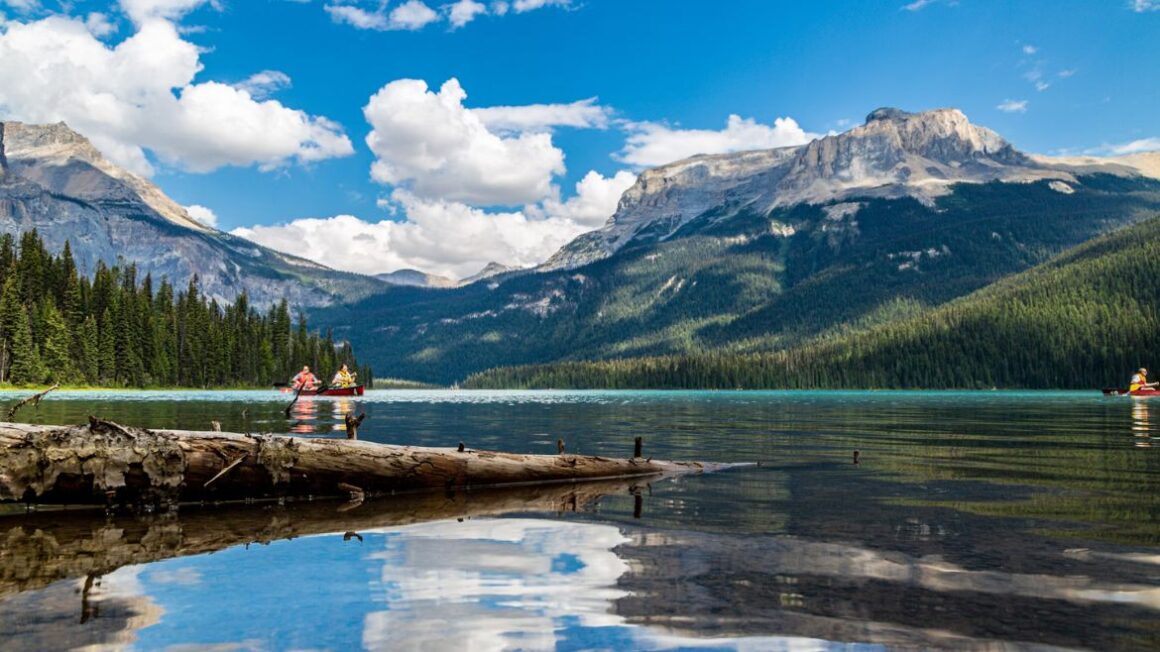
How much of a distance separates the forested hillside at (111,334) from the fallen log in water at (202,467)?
129 m

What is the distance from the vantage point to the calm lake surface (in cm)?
938

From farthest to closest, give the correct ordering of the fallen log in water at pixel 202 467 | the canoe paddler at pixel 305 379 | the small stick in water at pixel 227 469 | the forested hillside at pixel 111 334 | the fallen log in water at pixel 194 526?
the forested hillside at pixel 111 334, the canoe paddler at pixel 305 379, the small stick in water at pixel 227 469, the fallen log in water at pixel 202 467, the fallen log in water at pixel 194 526

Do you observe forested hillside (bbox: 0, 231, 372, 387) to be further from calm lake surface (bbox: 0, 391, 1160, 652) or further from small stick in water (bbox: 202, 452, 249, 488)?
calm lake surface (bbox: 0, 391, 1160, 652)

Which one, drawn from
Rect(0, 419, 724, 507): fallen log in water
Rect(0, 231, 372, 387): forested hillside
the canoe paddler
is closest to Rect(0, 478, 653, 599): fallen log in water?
Rect(0, 419, 724, 507): fallen log in water

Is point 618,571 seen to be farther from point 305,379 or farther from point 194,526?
point 305,379

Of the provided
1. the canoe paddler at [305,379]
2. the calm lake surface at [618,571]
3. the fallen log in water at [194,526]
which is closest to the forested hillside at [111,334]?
the canoe paddler at [305,379]

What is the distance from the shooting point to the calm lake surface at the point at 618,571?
9375 millimetres

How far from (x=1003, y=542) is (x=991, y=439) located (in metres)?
33.1

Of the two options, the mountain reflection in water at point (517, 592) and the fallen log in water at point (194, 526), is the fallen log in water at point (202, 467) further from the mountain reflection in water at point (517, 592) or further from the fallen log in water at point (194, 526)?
the mountain reflection in water at point (517, 592)

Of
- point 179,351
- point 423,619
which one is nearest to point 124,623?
point 423,619

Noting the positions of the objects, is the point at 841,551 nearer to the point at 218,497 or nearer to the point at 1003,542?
the point at 1003,542

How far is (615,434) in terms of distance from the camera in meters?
49.6

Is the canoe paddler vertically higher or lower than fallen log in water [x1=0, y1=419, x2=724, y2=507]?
higher

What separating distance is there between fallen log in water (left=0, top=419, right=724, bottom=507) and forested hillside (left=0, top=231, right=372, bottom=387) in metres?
129
